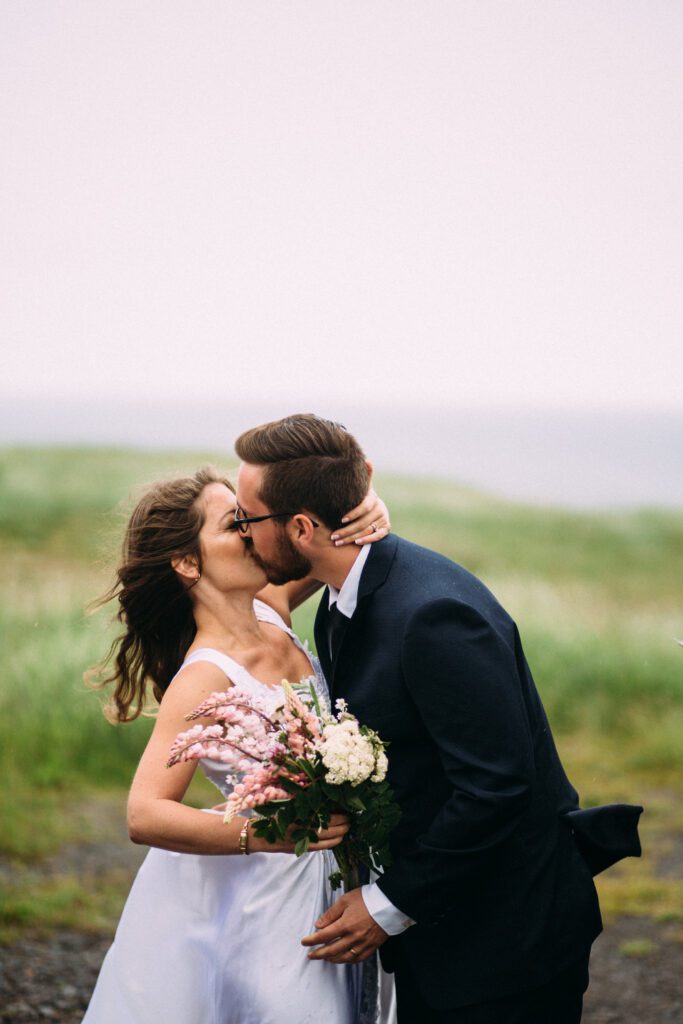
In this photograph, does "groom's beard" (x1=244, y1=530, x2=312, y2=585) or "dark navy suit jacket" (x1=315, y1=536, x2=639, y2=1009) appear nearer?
"dark navy suit jacket" (x1=315, y1=536, x2=639, y2=1009)

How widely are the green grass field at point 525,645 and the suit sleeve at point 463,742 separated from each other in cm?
135

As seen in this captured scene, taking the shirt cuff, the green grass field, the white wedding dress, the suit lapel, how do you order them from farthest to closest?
the green grass field → the suit lapel → the white wedding dress → the shirt cuff

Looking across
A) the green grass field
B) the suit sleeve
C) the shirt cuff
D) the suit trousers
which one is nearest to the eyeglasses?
the green grass field

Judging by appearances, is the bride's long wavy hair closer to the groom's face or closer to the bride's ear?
the bride's ear

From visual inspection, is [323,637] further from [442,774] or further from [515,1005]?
[515,1005]

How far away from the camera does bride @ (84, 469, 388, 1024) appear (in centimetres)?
328

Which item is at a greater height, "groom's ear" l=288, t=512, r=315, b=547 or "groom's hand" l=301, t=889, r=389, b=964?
"groom's ear" l=288, t=512, r=315, b=547

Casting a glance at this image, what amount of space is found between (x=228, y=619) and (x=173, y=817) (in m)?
0.80

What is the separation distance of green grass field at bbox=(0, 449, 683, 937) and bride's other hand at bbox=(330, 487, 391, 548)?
0.85m

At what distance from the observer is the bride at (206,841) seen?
3.28m

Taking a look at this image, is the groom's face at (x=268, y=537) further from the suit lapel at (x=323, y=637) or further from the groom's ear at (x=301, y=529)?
the suit lapel at (x=323, y=637)

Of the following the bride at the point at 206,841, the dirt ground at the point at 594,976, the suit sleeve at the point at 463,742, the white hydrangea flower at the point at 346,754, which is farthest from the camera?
the dirt ground at the point at 594,976

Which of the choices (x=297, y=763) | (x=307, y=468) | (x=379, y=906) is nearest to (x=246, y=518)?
(x=307, y=468)

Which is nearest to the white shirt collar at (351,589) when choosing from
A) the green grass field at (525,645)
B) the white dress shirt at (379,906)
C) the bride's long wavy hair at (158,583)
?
the white dress shirt at (379,906)
